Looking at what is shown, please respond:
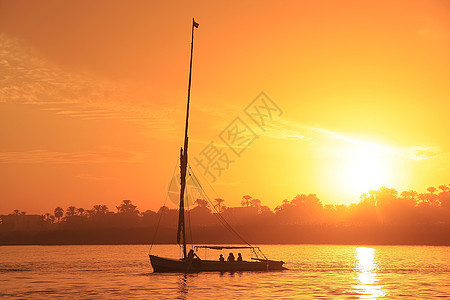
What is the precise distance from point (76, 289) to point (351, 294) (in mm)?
30812

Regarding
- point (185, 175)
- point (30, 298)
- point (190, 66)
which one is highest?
point (190, 66)

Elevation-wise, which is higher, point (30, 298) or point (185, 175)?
point (185, 175)

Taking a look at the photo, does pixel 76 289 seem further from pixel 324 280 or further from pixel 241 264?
pixel 324 280

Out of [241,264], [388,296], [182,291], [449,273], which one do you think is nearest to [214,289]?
[182,291]

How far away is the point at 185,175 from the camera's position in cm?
7294

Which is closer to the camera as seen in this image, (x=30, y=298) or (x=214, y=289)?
(x=30, y=298)

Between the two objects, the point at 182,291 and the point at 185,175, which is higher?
the point at 185,175

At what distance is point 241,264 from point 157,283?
518 inches

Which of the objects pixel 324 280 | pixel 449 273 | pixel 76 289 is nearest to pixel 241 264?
pixel 324 280

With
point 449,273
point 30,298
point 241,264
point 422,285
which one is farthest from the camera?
point 449,273

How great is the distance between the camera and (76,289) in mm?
64562

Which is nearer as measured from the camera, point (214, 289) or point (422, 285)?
point (214, 289)

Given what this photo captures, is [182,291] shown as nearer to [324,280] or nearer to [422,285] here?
[324,280]

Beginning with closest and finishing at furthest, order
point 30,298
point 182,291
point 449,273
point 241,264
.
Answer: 1. point 30,298
2. point 182,291
3. point 241,264
4. point 449,273
